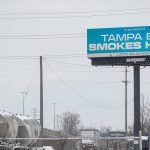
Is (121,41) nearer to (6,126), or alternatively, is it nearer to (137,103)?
(137,103)

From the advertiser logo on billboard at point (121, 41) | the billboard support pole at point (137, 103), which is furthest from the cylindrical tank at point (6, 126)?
the advertiser logo on billboard at point (121, 41)

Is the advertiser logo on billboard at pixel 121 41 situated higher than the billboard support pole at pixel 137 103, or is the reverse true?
the advertiser logo on billboard at pixel 121 41

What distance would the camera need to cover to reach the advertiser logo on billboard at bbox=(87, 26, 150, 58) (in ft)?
127

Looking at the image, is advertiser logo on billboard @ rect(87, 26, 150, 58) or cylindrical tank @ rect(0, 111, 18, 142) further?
advertiser logo on billboard @ rect(87, 26, 150, 58)

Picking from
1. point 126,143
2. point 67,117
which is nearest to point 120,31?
point 126,143

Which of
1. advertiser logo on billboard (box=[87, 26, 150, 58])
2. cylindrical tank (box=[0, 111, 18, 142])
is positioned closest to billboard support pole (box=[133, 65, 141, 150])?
advertiser logo on billboard (box=[87, 26, 150, 58])

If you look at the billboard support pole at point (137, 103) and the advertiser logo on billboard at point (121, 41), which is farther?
the advertiser logo on billboard at point (121, 41)

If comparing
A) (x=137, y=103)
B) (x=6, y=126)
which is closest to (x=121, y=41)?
(x=137, y=103)

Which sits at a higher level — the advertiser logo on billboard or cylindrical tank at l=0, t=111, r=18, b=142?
the advertiser logo on billboard

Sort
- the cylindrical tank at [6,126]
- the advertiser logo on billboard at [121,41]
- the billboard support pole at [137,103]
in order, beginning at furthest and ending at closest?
the advertiser logo on billboard at [121,41]
the billboard support pole at [137,103]
the cylindrical tank at [6,126]

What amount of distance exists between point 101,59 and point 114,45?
1792mm

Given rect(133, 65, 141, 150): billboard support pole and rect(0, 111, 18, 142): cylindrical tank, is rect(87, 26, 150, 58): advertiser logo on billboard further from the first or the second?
rect(0, 111, 18, 142): cylindrical tank

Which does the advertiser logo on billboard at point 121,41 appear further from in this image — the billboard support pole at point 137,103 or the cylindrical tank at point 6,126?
the cylindrical tank at point 6,126

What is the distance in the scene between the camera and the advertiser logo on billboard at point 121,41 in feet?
127
